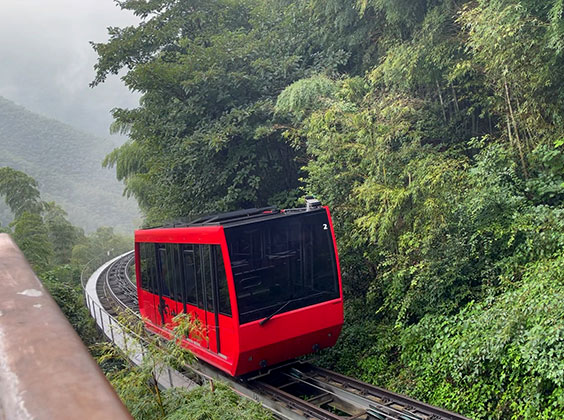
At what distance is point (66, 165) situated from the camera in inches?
4683

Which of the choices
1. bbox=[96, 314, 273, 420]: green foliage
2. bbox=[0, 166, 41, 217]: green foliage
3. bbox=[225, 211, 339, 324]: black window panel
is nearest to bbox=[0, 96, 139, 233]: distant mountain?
bbox=[0, 166, 41, 217]: green foliage

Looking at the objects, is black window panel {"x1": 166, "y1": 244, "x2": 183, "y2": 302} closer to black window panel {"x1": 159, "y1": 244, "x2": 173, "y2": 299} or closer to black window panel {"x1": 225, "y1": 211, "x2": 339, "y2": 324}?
black window panel {"x1": 159, "y1": 244, "x2": 173, "y2": 299}

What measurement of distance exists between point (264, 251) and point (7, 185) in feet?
130

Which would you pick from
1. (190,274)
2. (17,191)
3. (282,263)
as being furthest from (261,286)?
(17,191)

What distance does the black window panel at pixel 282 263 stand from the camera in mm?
8648

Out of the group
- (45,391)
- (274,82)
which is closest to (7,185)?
(274,82)

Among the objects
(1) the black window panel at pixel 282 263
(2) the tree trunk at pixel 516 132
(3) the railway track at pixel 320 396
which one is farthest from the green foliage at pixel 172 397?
(2) the tree trunk at pixel 516 132

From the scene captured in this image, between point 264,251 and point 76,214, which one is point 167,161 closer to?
point 264,251

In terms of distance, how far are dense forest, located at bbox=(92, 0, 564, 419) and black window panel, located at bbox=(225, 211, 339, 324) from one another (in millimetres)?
1501

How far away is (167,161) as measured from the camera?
17.7m

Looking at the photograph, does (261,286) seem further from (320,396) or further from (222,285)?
(320,396)

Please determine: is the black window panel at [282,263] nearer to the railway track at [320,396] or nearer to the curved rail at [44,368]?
the railway track at [320,396]

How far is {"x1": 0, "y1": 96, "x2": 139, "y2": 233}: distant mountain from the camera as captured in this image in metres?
104

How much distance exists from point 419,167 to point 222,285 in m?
4.63
